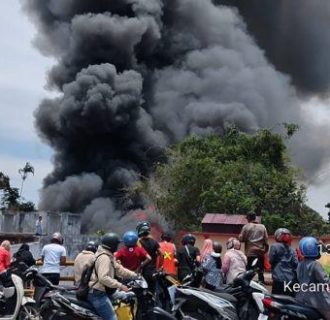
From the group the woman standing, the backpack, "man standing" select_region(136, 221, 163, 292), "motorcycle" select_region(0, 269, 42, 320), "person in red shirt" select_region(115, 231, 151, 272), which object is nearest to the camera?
the backpack

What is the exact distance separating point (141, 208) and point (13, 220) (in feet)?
21.3

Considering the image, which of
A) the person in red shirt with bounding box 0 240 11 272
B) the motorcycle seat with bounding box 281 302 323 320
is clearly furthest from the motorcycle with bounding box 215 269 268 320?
the person in red shirt with bounding box 0 240 11 272

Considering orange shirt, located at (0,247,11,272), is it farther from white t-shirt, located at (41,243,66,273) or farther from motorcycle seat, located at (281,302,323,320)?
motorcycle seat, located at (281,302,323,320)

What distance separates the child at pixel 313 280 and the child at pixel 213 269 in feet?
9.92

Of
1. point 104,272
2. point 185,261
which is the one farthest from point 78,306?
point 185,261

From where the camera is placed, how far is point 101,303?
19.6ft

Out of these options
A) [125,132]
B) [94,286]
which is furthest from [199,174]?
[94,286]

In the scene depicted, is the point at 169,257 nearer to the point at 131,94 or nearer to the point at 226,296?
the point at 226,296

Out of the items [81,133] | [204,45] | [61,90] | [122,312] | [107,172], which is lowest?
[122,312]

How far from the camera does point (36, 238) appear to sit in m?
25.1

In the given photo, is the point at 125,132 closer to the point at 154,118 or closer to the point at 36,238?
the point at 154,118

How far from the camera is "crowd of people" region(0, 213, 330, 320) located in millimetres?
5801

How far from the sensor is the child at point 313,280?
5.64 meters

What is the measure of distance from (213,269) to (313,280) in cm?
341
